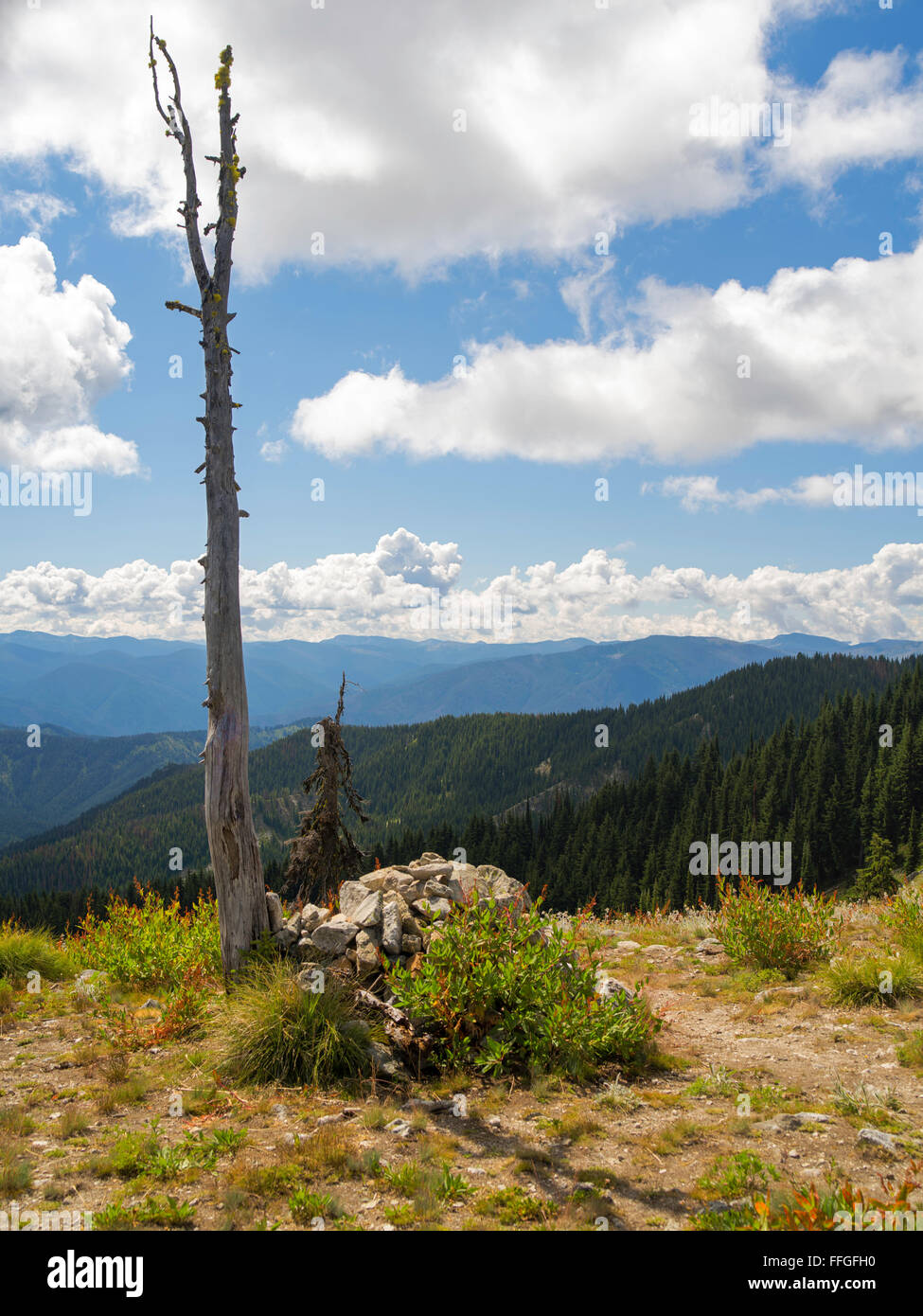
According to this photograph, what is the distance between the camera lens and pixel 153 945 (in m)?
11.7

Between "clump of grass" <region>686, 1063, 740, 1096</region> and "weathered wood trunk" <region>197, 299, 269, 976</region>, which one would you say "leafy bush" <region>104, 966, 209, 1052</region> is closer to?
"weathered wood trunk" <region>197, 299, 269, 976</region>

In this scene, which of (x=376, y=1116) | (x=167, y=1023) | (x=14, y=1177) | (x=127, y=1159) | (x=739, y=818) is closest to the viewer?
(x=14, y=1177)

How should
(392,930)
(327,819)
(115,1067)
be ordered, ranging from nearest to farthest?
1. (115,1067)
2. (392,930)
3. (327,819)

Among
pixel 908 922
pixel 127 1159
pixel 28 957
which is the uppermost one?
pixel 127 1159

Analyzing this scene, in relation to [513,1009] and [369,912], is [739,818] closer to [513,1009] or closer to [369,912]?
[369,912]

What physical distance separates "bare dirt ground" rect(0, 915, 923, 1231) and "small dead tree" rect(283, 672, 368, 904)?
9346 millimetres

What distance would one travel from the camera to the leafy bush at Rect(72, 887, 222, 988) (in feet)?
37.1

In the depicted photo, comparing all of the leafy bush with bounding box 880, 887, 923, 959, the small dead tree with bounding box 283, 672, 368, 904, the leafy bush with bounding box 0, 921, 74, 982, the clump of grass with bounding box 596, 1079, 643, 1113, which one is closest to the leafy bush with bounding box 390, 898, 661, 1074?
the clump of grass with bounding box 596, 1079, 643, 1113

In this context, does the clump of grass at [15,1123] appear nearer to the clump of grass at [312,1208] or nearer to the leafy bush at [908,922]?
the clump of grass at [312,1208]

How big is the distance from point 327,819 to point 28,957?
7560 mm

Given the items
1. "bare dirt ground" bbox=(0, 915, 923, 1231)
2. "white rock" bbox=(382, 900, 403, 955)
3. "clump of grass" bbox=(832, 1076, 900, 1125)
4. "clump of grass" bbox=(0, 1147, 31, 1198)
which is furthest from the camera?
"white rock" bbox=(382, 900, 403, 955)

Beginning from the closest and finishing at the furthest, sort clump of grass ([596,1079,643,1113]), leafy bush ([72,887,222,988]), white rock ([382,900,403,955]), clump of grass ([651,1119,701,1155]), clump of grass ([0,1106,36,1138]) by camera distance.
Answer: clump of grass ([651,1119,701,1155]) < clump of grass ([0,1106,36,1138]) < clump of grass ([596,1079,643,1113]) < white rock ([382,900,403,955]) < leafy bush ([72,887,222,988])

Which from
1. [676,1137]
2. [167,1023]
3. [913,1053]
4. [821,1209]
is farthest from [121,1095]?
[913,1053]
